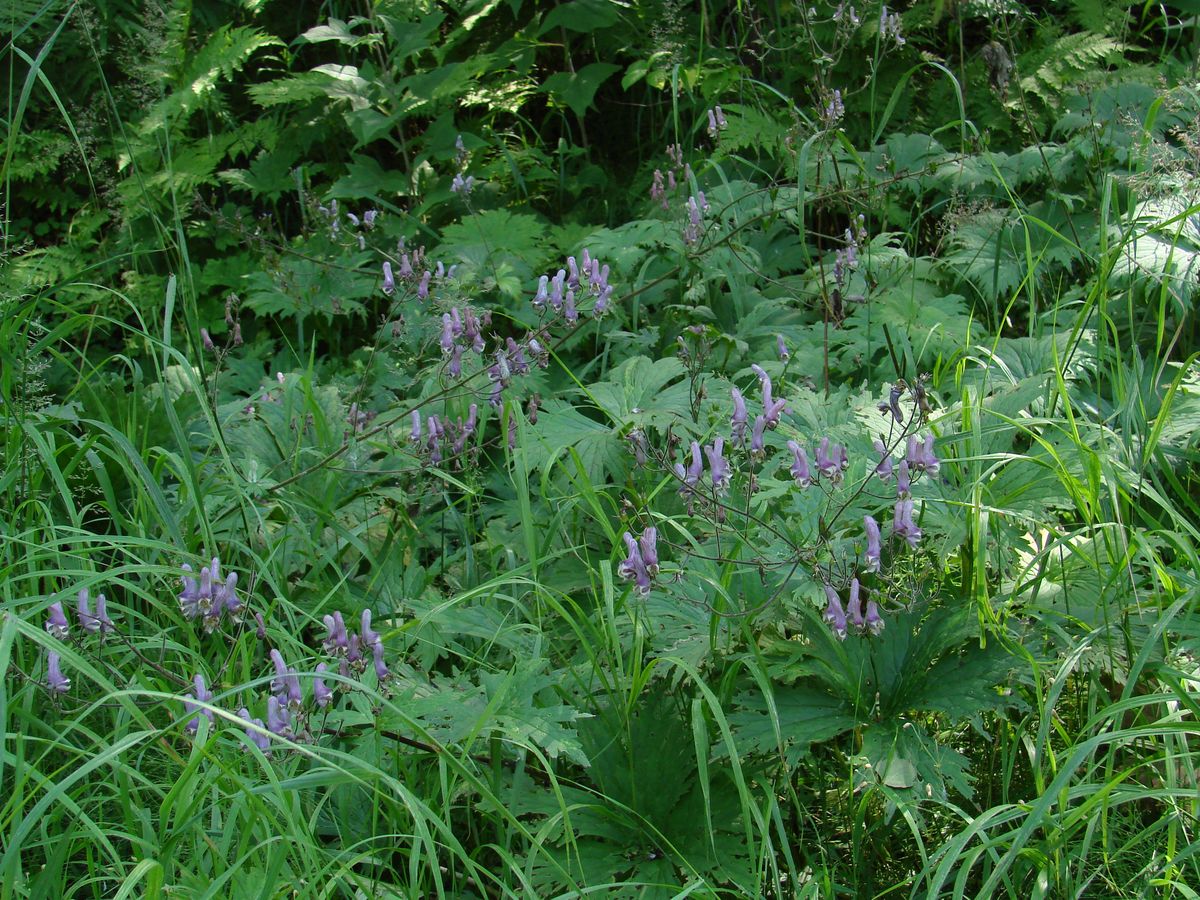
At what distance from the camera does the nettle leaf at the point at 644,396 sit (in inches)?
104

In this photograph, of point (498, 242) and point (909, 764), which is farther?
point (498, 242)

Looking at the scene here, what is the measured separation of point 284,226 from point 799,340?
2771 millimetres

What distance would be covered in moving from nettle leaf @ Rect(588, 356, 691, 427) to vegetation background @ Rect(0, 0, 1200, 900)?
0.05 ft

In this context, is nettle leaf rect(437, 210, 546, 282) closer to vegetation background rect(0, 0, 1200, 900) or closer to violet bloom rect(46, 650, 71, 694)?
vegetation background rect(0, 0, 1200, 900)

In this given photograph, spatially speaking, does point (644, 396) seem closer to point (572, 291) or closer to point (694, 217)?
point (572, 291)

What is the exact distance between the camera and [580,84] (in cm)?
459

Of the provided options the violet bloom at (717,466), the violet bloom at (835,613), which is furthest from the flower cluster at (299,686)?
the violet bloom at (835,613)

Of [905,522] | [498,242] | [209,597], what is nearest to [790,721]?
[905,522]

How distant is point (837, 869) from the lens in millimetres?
2037

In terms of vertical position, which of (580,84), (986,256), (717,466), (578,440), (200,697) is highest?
(717,466)

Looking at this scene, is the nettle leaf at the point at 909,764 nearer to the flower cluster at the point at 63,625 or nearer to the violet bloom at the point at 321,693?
the violet bloom at the point at 321,693

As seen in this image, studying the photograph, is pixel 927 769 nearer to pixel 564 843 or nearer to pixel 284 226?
pixel 564 843

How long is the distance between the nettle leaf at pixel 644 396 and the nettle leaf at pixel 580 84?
81.4 inches

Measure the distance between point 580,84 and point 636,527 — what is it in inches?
106
